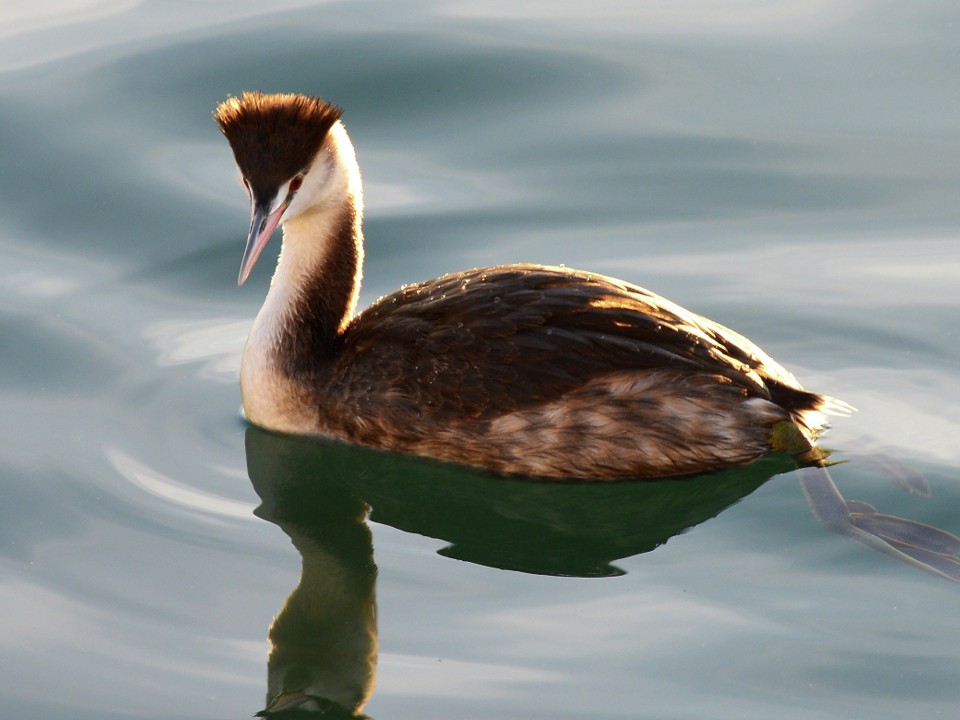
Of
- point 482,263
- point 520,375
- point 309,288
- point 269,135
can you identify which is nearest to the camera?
point 520,375

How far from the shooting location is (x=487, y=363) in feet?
22.4

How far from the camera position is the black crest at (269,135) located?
7012 millimetres

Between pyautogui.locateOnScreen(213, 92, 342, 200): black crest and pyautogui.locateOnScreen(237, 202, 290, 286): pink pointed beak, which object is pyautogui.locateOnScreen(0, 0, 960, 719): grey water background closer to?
pyautogui.locateOnScreen(237, 202, 290, 286): pink pointed beak

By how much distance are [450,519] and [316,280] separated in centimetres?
137

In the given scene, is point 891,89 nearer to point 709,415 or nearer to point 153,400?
point 709,415

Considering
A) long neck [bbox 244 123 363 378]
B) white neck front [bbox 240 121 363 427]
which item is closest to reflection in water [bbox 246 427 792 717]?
white neck front [bbox 240 121 363 427]

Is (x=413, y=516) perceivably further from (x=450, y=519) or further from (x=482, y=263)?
(x=482, y=263)

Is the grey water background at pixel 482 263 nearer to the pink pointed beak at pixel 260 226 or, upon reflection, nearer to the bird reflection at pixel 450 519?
the bird reflection at pixel 450 519

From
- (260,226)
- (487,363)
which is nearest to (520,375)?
(487,363)

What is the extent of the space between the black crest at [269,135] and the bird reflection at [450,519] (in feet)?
4.04

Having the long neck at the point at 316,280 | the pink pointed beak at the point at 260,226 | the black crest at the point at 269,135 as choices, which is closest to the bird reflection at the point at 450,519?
the long neck at the point at 316,280

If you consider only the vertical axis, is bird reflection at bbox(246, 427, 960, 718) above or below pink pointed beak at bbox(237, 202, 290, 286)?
below

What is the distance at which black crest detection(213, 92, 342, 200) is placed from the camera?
23.0ft

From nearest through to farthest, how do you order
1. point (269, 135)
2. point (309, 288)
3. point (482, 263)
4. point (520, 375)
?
point (520, 375), point (269, 135), point (309, 288), point (482, 263)
